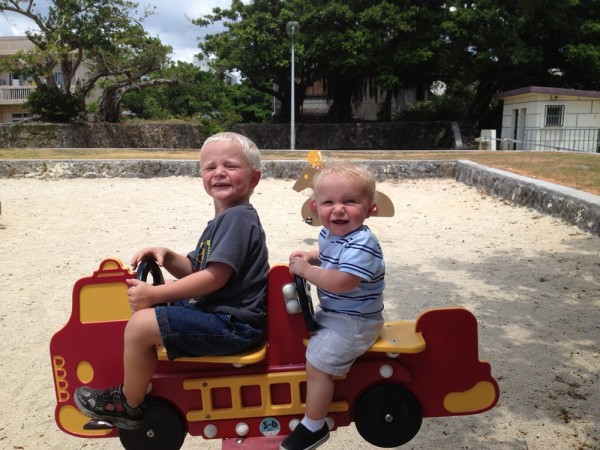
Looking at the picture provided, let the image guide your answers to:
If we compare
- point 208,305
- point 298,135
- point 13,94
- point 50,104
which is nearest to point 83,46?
point 50,104

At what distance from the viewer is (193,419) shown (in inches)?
Result: 75.0

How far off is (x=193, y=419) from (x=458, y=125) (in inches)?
969

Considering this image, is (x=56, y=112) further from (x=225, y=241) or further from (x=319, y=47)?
(x=225, y=241)

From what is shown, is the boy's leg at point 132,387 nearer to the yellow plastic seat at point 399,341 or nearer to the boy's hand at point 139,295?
the boy's hand at point 139,295

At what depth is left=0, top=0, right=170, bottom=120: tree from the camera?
72.3 feet

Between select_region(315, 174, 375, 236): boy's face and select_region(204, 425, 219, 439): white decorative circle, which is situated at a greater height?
select_region(315, 174, 375, 236): boy's face

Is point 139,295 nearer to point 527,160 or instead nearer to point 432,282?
point 432,282

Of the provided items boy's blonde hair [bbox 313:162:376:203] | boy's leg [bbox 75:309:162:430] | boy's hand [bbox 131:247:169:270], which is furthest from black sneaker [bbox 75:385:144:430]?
boy's blonde hair [bbox 313:162:376:203]

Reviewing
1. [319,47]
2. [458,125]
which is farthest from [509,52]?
[319,47]

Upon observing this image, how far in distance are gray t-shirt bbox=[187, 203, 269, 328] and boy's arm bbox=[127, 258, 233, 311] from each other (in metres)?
0.05

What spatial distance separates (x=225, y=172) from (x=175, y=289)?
1.59 ft

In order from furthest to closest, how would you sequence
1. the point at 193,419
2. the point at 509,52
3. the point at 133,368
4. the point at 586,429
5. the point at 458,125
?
the point at 458,125 → the point at 509,52 → the point at 586,429 → the point at 193,419 → the point at 133,368

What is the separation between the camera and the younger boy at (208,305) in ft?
5.73

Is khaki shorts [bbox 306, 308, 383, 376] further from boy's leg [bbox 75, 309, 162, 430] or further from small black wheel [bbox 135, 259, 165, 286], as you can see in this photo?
small black wheel [bbox 135, 259, 165, 286]
